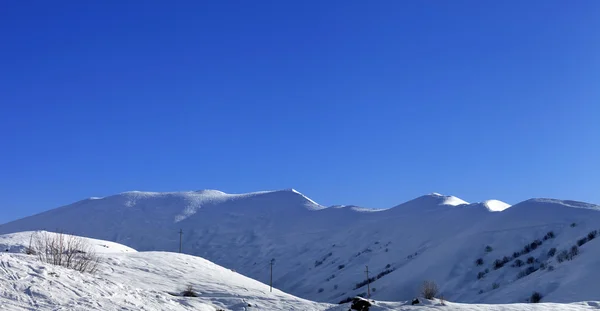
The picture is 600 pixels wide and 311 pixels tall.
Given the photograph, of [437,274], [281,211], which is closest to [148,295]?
[437,274]

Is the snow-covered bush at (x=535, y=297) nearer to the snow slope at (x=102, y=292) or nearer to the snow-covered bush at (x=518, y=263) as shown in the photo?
the snow-covered bush at (x=518, y=263)

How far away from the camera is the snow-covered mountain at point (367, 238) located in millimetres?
36812

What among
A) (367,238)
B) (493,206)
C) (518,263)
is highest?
(493,206)

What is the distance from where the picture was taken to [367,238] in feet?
227

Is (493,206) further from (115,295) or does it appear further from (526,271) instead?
(115,295)

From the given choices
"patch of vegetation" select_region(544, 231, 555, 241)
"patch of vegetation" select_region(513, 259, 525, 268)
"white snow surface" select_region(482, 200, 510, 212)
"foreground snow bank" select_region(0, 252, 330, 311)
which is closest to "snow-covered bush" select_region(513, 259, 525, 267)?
"patch of vegetation" select_region(513, 259, 525, 268)

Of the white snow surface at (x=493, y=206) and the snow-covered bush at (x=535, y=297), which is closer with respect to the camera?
the snow-covered bush at (x=535, y=297)

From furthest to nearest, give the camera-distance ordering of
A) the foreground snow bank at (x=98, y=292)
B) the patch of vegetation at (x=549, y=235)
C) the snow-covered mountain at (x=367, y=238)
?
the patch of vegetation at (x=549, y=235) < the snow-covered mountain at (x=367, y=238) < the foreground snow bank at (x=98, y=292)

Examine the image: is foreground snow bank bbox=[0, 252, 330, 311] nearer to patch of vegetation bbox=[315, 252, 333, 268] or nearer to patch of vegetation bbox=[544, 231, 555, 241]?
patch of vegetation bbox=[544, 231, 555, 241]

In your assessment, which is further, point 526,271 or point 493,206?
point 493,206

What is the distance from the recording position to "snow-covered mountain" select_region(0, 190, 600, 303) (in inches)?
1449

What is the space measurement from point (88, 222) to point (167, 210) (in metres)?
13.6

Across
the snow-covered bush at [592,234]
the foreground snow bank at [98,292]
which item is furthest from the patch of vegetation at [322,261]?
the foreground snow bank at [98,292]

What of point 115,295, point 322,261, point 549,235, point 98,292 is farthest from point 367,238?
point 98,292
